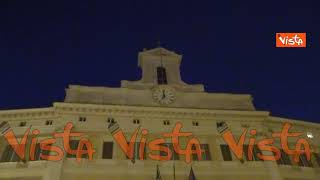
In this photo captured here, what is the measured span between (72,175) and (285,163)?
665 inches

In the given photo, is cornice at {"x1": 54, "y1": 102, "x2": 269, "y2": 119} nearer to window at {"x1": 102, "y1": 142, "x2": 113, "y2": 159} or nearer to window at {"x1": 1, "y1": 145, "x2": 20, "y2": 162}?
window at {"x1": 102, "y1": 142, "x2": 113, "y2": 159}

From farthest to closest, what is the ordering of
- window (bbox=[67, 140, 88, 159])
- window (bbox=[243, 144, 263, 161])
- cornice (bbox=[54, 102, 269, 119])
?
cornice (bbox=[54, 102, 269, 119]) → window (bbox=[243, 144, 263, 161]) → window (bbox=[67, 140, 88, 159])

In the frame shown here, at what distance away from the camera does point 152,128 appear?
26328 millimetres

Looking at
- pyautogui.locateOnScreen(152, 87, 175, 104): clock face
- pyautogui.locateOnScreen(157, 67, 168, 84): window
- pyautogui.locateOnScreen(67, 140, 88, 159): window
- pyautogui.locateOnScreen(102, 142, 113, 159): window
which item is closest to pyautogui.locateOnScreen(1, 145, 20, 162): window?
pyautogui.locateOnScreen(67, 140, 88, 159): window

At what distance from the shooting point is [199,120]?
1085 inches

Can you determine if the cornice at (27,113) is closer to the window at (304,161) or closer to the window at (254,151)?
the window at (254,151)

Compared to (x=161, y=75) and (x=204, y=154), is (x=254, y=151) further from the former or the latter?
(x=161, y=75)

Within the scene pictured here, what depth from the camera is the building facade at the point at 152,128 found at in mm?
23531

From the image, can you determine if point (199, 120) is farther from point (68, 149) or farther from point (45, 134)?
point (45, 134)

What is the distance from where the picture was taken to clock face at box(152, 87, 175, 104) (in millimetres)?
28141

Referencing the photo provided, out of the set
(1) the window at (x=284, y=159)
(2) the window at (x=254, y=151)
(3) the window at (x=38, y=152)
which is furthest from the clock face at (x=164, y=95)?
(1) the window at (x=284, y=159)

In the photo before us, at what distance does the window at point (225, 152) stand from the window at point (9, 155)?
15693mm

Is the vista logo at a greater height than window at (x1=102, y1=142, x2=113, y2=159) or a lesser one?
greater

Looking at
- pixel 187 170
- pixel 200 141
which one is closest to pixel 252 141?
pixel 200 141
